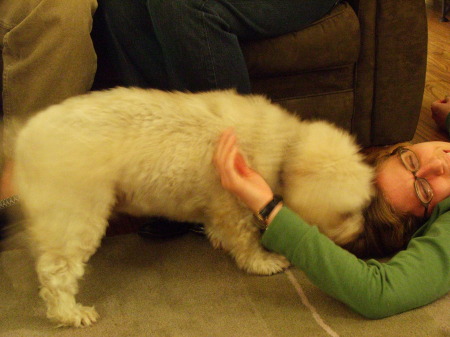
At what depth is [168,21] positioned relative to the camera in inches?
52.7

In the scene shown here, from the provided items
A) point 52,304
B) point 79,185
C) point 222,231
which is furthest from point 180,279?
point 79,185

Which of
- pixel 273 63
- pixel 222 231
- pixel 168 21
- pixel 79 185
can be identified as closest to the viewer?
pixel 79 185

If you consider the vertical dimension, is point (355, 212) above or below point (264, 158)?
below

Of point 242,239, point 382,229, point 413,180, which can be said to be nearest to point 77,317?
point 242,239

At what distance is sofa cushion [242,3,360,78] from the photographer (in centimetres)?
150

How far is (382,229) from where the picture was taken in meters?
1.17

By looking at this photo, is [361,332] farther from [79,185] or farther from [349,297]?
[79,185]

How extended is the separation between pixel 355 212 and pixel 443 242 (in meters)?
0.23

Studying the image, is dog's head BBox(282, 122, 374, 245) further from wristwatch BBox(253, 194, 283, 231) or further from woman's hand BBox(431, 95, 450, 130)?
woman's hand BBox(431, 95, 450, 130)

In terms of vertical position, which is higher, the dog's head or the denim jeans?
the denim jeans

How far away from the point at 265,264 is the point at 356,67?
3.02 feet

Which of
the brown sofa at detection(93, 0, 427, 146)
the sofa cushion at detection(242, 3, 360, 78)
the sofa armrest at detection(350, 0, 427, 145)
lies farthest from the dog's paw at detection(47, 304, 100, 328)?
the sofa armrest at detection(350, 0, 427, 145)

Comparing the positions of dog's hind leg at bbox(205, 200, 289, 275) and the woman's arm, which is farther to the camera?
dog's hind leg at bbox(205, 200, 289, 275)

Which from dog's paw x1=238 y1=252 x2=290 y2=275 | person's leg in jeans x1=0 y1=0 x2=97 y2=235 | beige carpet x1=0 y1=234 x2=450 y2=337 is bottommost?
beige carpet x1=0 y1=234 x2=450 y2=337
